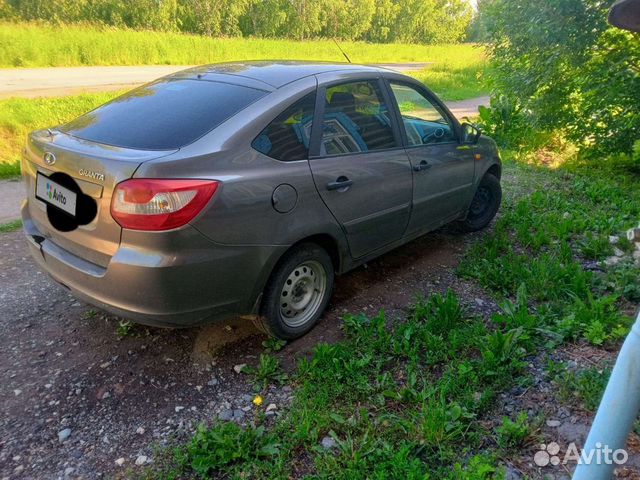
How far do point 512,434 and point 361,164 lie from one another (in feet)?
6.16

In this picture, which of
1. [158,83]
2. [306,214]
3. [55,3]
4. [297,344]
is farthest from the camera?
[55,3]

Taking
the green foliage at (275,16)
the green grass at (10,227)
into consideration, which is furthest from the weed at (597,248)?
the green foliage at (275,16)

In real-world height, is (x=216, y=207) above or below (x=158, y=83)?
below

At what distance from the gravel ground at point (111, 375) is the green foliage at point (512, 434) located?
1.13 m

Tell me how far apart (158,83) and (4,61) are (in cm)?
1593

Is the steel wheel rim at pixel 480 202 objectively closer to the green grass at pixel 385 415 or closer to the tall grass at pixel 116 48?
the green grass at pixel 385 415

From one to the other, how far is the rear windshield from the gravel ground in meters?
1.33

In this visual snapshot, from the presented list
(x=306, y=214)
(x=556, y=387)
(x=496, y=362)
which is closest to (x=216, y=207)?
(x=306, y=214)

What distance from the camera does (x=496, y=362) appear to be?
2852 mm

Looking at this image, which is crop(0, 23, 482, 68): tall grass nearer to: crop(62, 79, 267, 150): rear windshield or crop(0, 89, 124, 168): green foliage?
crop(0, 89, 124, 168): green foliage

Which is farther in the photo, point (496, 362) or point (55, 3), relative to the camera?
point (55, 3)

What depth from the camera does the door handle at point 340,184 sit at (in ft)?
10.0

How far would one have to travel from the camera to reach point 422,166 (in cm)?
382

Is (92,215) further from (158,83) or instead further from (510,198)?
(510,198)
